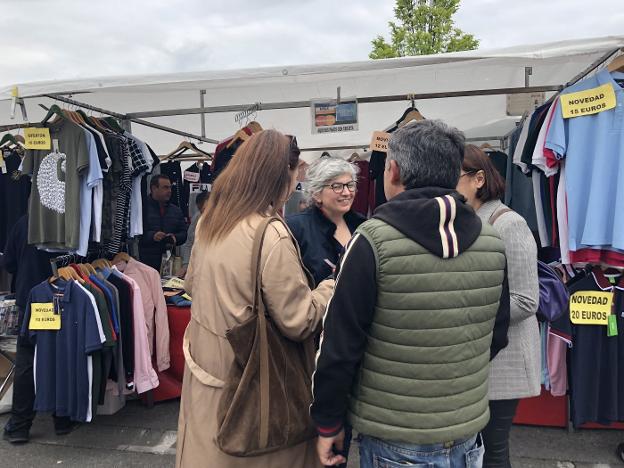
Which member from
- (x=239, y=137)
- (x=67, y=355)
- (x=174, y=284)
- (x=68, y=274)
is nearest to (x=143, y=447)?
(x=67, y=355)

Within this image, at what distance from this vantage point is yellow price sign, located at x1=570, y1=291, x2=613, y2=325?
2.78 meters

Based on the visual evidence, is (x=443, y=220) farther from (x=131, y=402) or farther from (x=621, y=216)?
(x=131, y=402)

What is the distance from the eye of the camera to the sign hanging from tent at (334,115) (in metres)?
3.13

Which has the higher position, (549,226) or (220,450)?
(549,226)

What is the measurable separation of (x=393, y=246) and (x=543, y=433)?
2.91 metres

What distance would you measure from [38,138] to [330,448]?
297 cm

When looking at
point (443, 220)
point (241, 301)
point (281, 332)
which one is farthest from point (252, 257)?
point (443, 220)

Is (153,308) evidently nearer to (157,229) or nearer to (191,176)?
(157,229)

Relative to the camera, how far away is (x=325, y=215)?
259 centimetres

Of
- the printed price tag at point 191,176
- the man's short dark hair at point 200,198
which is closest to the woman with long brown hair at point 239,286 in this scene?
the man's short dark hair at point 200,198

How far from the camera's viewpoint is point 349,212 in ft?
8.95

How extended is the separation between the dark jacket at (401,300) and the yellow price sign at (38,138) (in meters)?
2.84

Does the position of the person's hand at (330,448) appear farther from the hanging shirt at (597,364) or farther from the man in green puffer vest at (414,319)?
the hanging shirt at (597,364)

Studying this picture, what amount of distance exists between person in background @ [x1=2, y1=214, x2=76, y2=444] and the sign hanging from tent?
Answer: 2195 millimetres
